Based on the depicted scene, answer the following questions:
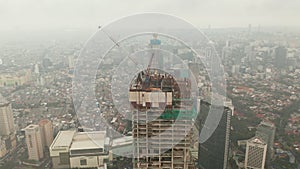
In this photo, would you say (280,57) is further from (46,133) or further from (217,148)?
(46,133)

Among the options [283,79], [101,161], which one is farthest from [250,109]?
[101,161]

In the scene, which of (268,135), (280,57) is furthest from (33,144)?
(280,57)

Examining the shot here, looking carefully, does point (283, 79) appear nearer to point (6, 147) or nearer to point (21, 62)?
point (6, 147)

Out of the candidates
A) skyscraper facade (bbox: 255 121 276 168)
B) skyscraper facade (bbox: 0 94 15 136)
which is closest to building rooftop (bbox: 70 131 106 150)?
skyscraper facade (bbox: 0 94 15 136)

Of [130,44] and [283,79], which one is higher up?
[130,44]

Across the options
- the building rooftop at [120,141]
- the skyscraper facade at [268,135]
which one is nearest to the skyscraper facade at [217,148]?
the skyscraper facade at [268,135]

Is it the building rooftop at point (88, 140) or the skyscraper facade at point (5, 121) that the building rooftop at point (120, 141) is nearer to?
the building rooftop at point (88, 140)

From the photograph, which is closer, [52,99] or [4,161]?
[4,161]
